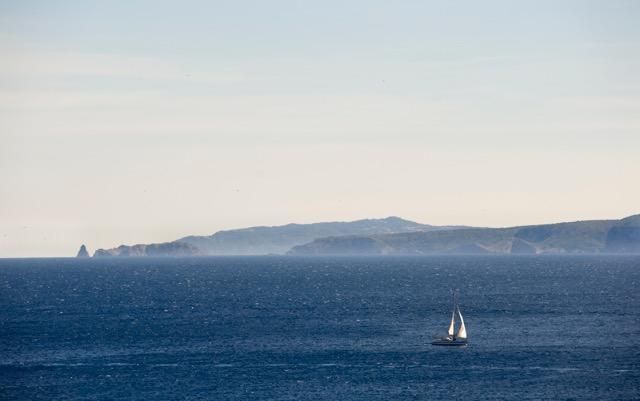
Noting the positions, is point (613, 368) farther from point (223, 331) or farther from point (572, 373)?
point (223, 331)

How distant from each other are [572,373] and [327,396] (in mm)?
33880

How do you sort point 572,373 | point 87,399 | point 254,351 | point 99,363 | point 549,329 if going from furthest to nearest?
point 549,329 → point 254,351 → point 99,363 → point 572,373 → point 87,399

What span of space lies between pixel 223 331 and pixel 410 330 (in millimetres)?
32763

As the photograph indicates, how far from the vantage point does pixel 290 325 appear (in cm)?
17850

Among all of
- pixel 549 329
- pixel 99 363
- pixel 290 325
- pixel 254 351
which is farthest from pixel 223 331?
pixel 549 329

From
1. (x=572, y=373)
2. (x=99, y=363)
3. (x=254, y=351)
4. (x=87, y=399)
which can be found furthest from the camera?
(x=254, y=351)

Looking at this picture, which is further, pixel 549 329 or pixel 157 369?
pixel 549 329

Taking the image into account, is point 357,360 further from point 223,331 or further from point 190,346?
point 223,331

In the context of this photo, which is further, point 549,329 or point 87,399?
point 549,329

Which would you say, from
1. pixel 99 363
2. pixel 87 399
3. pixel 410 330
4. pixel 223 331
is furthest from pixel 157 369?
pixel 410 330

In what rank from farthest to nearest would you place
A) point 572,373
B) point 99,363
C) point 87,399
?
point 99,363, point 572,373, point 87,399

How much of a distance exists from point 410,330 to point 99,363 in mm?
57157

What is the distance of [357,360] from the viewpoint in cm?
13838

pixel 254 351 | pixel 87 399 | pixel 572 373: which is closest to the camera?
pixel 87 399
